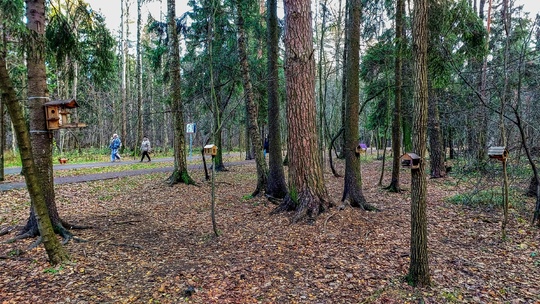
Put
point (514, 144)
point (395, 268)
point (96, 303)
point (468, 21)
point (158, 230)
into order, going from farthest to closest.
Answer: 1. point (468, 21)
2. point (514, 144)
3. point (158, 230)
4. point (395, 268)
5. point (96, 303)

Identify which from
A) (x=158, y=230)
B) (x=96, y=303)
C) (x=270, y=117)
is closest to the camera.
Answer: (x=96, y=303)

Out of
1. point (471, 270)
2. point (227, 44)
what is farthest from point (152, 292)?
point (227, 44)

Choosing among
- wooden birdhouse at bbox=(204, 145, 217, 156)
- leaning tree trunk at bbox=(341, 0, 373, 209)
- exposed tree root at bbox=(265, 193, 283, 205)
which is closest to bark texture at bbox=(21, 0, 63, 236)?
wooden birdhouse at bbox=(204, 145, 217, 156)

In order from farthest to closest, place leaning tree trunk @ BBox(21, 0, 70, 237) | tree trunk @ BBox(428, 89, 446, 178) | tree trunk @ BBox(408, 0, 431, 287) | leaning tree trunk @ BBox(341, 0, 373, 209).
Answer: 1. tree trunk @ BBox(428, 89, 446, 178)
2. leaning tree trunk @ BBox(341, 0, 373, 209)
3. leaning tree trunk @ BBox(21, 0, 70, 237)
4. tree trunk @ BBox(408, 0, 431, 287)

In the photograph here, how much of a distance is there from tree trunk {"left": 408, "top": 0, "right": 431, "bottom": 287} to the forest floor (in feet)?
1.73

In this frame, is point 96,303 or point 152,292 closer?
point 96,303

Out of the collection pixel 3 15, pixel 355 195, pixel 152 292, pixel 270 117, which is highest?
pixel 3 15

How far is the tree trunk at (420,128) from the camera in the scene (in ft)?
11.0

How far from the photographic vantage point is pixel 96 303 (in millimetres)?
3328

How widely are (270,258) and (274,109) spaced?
4.35m

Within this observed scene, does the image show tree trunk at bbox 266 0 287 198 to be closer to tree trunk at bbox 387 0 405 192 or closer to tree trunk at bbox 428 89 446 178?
tree trunk at bbox 387 0 405 192

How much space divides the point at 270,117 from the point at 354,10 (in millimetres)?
3270

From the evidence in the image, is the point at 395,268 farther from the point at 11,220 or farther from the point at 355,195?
the point at 11,220

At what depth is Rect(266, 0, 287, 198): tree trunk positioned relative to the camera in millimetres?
7758
